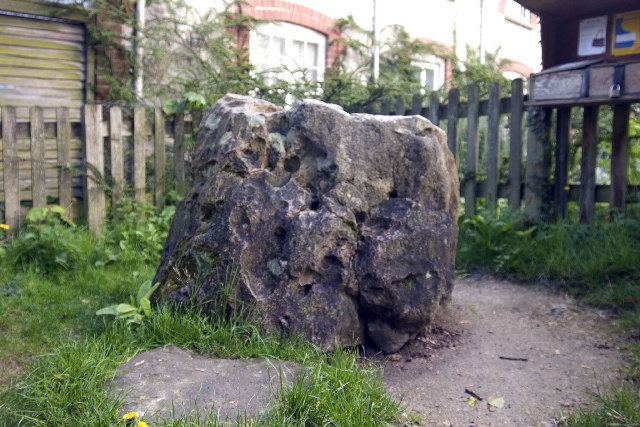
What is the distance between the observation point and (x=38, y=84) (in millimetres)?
9070

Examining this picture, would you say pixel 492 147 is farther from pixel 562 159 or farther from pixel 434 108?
pixel 434 108

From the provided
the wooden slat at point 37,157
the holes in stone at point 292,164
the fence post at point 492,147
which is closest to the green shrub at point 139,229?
the wooden slat at point 37,157

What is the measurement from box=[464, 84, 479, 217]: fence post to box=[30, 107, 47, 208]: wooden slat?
4243 mm

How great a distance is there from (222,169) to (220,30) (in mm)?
6858

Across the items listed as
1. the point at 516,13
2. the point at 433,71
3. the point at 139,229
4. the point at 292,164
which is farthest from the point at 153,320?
the point at 516,13

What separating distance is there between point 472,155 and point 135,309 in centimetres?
439

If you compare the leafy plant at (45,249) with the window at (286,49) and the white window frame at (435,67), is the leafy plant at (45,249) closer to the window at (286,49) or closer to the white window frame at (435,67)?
the window at (286,49)


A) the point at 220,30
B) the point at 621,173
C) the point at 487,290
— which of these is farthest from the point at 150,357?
the point at 220,30

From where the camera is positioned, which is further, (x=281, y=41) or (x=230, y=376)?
(x=281, y=41)

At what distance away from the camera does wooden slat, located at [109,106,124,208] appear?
7.21 m

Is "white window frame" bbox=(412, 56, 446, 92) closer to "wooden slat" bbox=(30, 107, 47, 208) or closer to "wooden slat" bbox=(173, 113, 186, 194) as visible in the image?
"wooden slat" bbox=(173, 113, 186, 194)

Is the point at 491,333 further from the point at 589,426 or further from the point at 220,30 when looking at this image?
the point at 220,30

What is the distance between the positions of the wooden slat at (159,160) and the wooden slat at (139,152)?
0.55ft

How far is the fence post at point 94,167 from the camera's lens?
7.06 m
